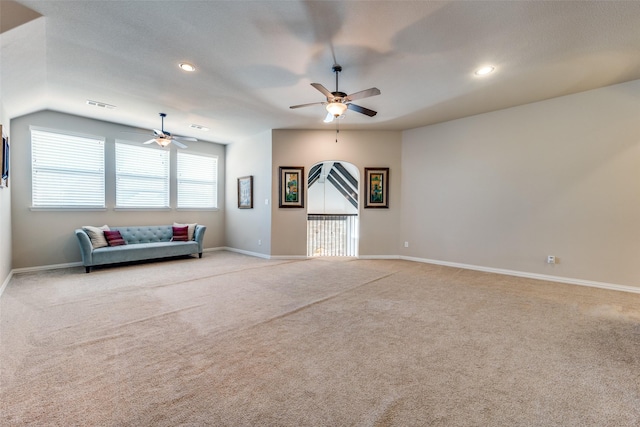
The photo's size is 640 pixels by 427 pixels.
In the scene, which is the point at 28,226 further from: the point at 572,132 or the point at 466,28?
the point at 572,132

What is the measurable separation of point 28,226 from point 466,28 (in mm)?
7284

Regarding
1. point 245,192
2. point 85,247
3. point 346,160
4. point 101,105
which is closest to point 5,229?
point 85,247

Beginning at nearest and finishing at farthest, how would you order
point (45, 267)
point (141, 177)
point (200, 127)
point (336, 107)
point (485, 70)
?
Result: point (336, 107), point (485, 70), point (45, 267), point (200, 127), point (141, 177)

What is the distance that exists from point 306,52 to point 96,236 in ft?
16.7

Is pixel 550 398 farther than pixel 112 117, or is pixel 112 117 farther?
pixel 112 117

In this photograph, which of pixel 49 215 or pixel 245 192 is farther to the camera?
pixel 245 192

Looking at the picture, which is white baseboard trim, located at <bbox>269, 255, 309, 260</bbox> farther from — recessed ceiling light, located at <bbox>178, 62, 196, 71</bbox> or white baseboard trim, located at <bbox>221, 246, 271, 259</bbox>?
recessed ceiling light, located at <bbox>178, 62, 196, 71</bbox>

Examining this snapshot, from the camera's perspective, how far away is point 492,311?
3090 mm

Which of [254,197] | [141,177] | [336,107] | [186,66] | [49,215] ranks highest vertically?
[186,66]

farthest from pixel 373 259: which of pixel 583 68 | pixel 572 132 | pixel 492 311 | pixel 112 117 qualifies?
pixel 112 117

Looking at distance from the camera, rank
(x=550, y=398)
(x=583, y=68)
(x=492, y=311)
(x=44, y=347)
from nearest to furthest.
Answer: (x=550, y=398), (x=44, y=347), (x=492, y=311), (x=583, y=68)

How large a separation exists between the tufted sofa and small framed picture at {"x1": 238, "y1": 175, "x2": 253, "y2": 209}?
1.16 metres

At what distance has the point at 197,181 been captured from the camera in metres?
7.09

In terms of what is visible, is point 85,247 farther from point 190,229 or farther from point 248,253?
point 248,253
